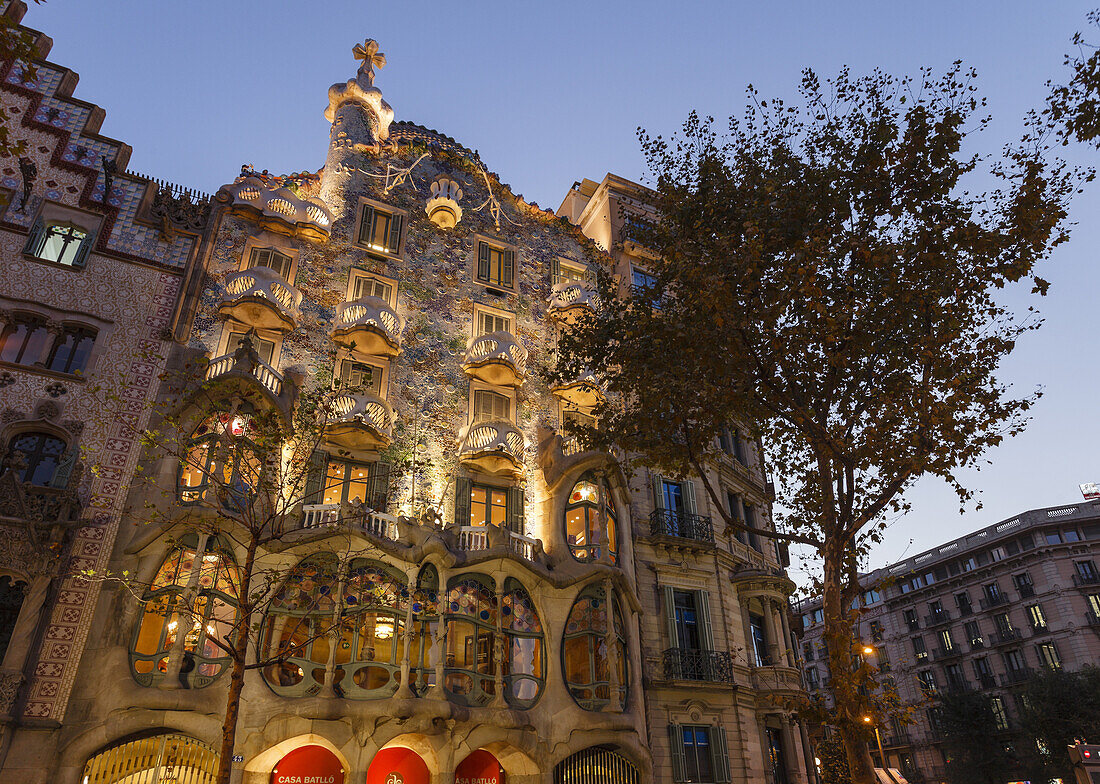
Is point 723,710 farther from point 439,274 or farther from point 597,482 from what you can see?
point 439,274

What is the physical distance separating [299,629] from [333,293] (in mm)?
11674

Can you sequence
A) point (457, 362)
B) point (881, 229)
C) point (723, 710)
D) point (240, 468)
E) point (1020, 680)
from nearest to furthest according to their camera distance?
point (881, 229), point (240, 468), point (723, 710), point (457, 362), point (1020, 680)

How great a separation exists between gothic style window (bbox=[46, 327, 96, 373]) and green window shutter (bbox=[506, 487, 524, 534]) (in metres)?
13.0

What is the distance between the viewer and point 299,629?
18188 millimetres

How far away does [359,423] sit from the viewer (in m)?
21.1

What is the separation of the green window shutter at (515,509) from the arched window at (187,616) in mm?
8642

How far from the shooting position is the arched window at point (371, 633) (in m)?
17.9

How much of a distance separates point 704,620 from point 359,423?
1399 cm

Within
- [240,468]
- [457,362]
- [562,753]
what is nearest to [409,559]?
[240,468]

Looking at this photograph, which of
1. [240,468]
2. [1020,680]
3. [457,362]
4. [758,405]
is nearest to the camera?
[758,405]

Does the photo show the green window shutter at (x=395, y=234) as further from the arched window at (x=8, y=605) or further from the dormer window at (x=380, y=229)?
the arched window at (x=8, y=605)

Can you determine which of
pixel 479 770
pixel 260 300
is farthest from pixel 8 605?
pixel 479 770

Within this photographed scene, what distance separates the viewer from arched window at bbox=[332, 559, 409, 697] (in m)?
17.9

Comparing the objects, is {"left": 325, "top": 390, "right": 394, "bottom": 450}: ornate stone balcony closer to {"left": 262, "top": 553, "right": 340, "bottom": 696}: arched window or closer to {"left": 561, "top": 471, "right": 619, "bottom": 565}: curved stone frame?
{"left": 262, "top": 553, "right": 340, "bottom": 696}: arched window
